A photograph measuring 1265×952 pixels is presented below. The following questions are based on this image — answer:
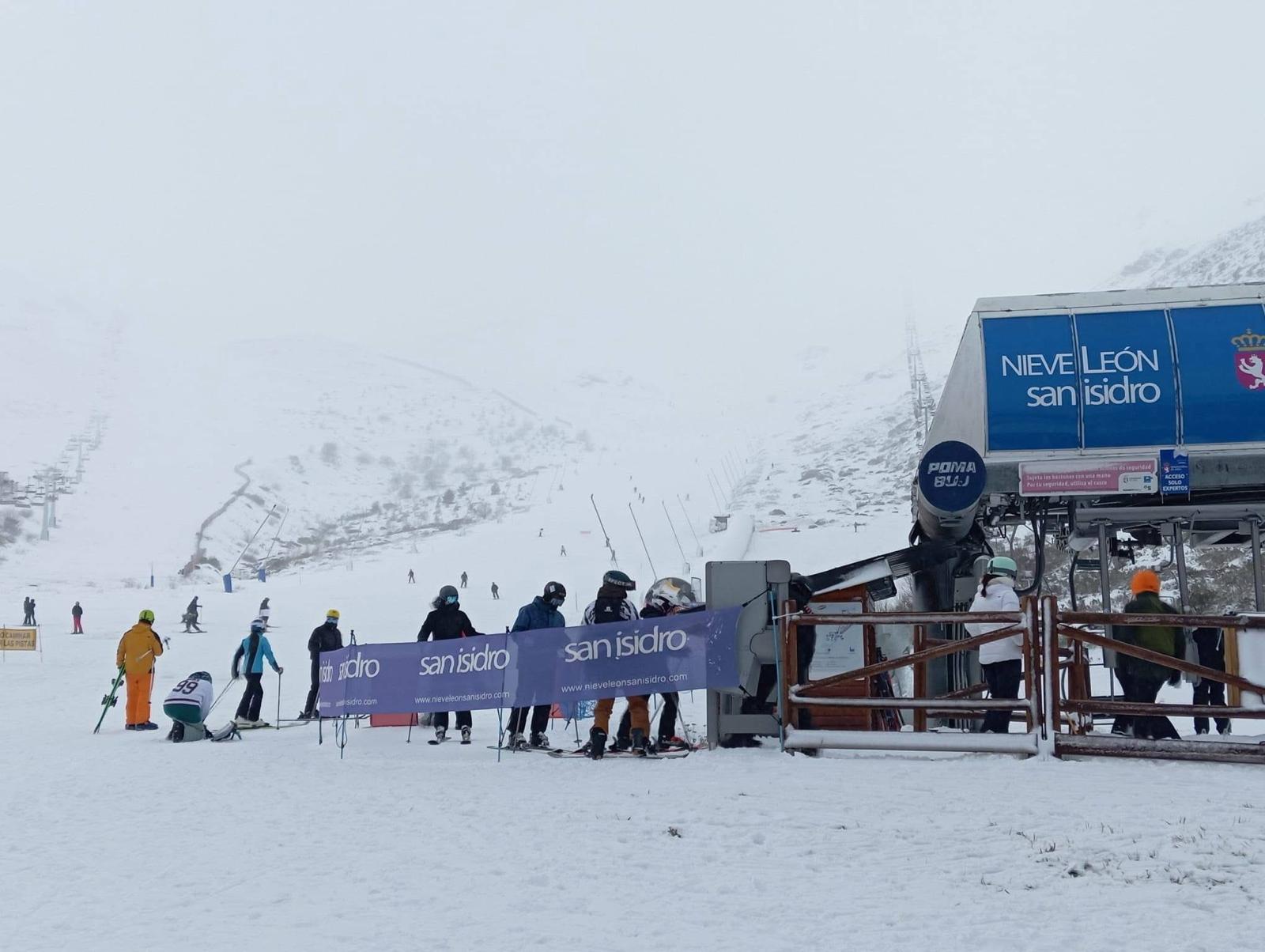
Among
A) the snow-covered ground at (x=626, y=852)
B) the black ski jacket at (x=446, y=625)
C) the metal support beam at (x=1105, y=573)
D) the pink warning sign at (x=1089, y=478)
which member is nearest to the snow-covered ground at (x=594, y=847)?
the snow-covered ground at (x=626, y=852)

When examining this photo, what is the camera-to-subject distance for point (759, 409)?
6255 inches

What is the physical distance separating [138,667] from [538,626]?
669 cm

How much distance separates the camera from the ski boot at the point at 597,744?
34.2ft

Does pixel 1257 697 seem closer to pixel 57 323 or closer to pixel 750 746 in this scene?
pixel 750 746

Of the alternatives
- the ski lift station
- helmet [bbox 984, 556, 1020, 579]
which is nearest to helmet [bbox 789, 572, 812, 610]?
the ski lift station

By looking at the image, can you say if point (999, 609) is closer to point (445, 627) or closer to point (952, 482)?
point (952, 482)

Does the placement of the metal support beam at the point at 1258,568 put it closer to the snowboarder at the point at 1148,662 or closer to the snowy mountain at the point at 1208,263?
the snowboarder at the point at 1148,662

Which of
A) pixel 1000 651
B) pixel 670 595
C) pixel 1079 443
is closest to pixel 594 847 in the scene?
pixel 1000 651

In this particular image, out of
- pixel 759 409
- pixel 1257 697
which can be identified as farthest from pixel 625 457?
pixel 1257 697

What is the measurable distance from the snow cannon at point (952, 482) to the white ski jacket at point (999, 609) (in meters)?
2.25

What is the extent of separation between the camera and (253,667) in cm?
1571

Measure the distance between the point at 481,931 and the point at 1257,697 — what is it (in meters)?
6.72

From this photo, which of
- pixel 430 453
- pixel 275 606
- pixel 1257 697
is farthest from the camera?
pixel 430 453

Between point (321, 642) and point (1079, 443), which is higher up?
point (1079, 443)
